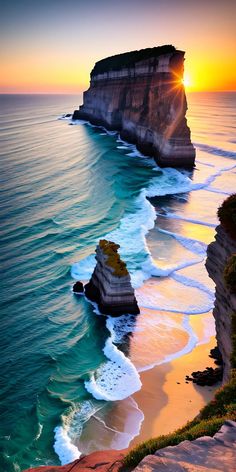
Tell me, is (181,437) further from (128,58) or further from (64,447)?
(128,58)

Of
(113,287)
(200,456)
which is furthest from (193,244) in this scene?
(200,456)

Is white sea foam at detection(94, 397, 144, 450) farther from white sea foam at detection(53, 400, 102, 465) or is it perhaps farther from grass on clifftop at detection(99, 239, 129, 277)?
grass on clifftop at detection(99, 239, 129, 277)

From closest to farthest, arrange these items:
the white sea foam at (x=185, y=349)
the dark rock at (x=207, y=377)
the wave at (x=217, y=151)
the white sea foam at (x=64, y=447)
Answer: the white sea foam at (x=64, y=447) → the dark rock at (x=207, y=377) → the white sea foam at (x=185, y=349) → the wave at (x=217, y=151)

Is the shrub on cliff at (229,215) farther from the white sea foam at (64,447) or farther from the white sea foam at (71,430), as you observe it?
the white sea foam at (64,447)

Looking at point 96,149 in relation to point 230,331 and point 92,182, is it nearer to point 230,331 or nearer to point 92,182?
point 92,182

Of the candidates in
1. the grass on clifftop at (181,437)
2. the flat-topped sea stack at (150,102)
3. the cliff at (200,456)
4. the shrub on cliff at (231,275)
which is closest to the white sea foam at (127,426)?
the grass on clifftop at (181,437)

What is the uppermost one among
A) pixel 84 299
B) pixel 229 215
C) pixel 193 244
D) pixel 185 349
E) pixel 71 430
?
pixel 229 215

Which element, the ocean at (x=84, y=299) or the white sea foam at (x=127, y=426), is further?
the ocean at (x=84, y=299)
